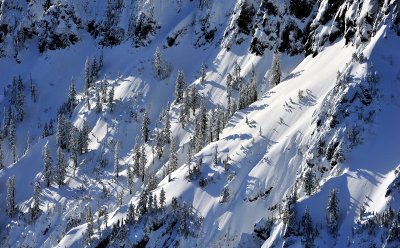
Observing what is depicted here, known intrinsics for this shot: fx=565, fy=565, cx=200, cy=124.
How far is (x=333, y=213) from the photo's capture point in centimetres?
8281

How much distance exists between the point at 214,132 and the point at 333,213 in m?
53.3

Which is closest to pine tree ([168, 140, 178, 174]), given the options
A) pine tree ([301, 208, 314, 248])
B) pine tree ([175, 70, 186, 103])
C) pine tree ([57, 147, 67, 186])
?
pine tree ([175, 70, 186, 103])

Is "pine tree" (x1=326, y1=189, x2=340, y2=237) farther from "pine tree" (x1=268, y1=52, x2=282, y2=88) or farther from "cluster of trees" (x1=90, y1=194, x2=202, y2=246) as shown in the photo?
"pine tree" (x1=268, y1=52, x2=282, y2=88)

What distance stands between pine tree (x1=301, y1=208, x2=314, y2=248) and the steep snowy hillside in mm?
218

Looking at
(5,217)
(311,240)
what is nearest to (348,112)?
(311,240)

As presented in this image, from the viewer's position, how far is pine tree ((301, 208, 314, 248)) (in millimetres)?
80875

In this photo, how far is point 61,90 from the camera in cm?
19025

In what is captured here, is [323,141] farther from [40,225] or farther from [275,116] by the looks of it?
[40,225]

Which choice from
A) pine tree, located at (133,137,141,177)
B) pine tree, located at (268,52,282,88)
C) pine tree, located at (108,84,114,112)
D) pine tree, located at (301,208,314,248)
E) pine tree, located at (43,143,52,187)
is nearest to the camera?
pine tree, located at (301,208,314,248)

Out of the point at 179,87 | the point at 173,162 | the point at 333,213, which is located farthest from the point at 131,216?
the point at 179,87

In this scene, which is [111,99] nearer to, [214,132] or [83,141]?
[83,141]

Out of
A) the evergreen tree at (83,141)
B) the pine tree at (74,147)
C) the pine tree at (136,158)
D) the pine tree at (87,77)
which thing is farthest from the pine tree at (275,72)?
the pine tree at (87,77)

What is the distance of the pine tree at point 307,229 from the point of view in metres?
80.9

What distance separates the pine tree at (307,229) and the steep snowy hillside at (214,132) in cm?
22
